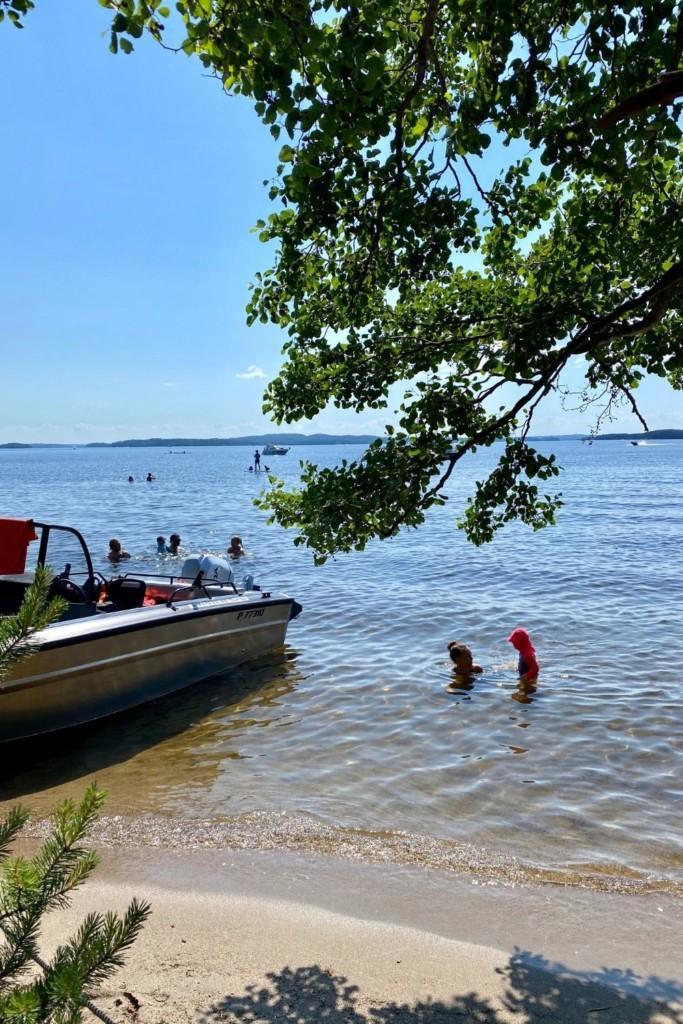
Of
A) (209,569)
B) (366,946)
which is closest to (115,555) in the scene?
(209,569)

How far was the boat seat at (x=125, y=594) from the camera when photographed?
34.7 ft

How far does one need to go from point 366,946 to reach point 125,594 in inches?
269

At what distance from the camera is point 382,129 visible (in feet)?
13.9

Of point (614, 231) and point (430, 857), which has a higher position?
point (614, 231)

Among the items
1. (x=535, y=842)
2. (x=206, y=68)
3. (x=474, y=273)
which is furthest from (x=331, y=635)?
(x=206, y=68)

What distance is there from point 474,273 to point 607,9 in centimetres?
201

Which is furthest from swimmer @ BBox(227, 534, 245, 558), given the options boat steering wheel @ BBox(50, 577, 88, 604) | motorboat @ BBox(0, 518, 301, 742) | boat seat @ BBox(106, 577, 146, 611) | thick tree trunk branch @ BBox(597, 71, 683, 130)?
thick tree trunk branch @ BBox(597, 71, 683, 130)

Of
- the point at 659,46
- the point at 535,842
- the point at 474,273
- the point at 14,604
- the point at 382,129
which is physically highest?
the point at 659,46

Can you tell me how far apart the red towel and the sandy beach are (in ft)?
13.7

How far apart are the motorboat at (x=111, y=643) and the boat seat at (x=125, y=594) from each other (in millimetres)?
15

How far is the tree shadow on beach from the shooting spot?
13.3ft

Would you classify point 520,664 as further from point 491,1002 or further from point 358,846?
point 491,1002

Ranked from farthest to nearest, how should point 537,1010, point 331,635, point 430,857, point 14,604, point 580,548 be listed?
point 580,548 → point 331,635 → point 14,604 → point 430,857 → point 537,1010

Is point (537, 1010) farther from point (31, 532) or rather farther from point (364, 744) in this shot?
point (31, 532)
